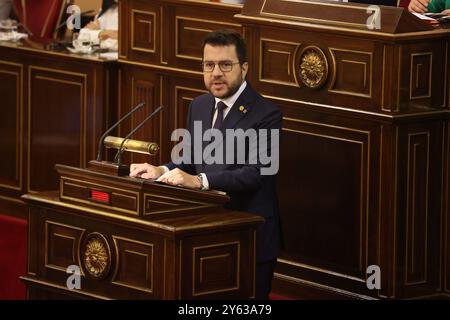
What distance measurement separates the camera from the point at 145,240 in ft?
14.6

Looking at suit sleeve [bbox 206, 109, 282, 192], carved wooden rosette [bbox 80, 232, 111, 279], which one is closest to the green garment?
suit sleeve [bbox 206, 109, 282, 192]

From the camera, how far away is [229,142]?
15.4ft

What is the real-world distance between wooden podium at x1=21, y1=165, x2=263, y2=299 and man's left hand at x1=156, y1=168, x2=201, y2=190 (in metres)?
0.04

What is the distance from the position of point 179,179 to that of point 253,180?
261mm

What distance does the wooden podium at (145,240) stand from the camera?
173 inches

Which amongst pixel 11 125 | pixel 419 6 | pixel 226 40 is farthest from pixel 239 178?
pixel 11 125

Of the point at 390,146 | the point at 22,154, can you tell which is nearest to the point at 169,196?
the point at 390,146

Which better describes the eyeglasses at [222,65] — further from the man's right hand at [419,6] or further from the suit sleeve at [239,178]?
the man's right hand at [419,6]

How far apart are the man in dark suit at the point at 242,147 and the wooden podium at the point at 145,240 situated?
0.11m

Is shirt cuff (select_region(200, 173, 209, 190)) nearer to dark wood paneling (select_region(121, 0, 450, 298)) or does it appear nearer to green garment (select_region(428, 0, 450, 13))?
dark wood paneling (select_region(121, 0, 450, 298))

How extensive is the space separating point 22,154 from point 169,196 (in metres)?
2.99

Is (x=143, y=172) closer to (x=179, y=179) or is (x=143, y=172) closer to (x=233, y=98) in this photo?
(x=179, y=179)

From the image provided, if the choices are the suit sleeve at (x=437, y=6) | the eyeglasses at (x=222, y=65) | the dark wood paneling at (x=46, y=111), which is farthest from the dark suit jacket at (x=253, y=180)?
the dark wood paneling at (x=46, y=111)
